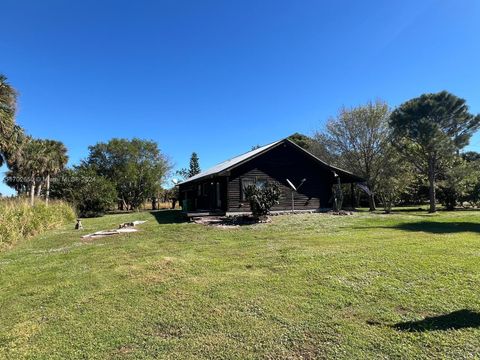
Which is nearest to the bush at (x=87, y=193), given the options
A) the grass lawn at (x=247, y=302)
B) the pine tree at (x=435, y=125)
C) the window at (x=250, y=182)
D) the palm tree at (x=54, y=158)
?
the palm tree at (x=54, y=158)

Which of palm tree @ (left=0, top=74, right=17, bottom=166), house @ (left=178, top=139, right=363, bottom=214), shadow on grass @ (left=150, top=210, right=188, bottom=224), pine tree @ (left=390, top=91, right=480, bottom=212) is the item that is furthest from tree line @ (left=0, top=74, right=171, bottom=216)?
pine tree @ (left=390, top=91, right=480, bottom=212)

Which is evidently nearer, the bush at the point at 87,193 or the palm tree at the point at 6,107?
the palm tree at the point at 6,107

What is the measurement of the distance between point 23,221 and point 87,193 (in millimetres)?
16013

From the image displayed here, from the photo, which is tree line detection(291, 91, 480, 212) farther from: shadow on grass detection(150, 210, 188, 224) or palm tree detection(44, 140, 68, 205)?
palm tree detection(44, 140, 68, 205)

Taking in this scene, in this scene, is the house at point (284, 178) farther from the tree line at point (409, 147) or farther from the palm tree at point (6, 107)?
the palm tree at point (6, 107)

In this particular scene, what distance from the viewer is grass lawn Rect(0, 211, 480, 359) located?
11.7 feet

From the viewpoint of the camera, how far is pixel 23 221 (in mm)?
12984

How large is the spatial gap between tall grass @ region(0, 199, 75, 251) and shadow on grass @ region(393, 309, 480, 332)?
37.1 feet

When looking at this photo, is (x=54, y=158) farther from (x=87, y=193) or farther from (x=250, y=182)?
(x=250, y=182)

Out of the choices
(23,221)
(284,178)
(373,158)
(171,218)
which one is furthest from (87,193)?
(373,158)

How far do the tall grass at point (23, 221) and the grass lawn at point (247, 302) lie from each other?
253 cm

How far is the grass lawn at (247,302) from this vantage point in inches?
141

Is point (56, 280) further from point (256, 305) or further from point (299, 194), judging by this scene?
point (299, 194)

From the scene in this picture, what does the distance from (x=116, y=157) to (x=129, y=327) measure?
130 feet
